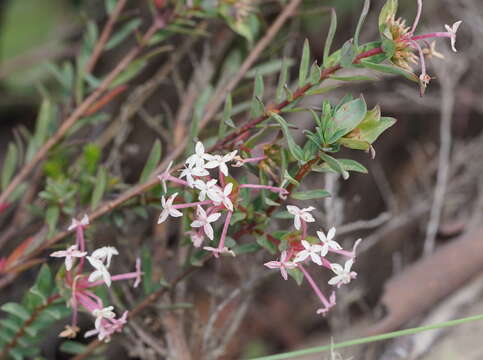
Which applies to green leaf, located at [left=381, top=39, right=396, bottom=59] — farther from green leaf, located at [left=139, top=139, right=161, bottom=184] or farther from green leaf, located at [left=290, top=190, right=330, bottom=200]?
green leaf, located at [left=139, top=139, right=161, bottom=184]

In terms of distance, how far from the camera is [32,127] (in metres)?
1.95

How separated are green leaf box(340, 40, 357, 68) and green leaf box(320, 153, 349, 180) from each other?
0.36 ft

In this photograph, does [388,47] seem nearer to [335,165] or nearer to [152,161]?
[335,165]

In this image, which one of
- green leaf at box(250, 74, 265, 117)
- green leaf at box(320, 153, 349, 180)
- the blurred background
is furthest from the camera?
the blurred background

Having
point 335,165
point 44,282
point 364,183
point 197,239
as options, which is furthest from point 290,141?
point 364,183

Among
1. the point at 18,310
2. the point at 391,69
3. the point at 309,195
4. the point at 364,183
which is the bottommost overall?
the point at 364,183

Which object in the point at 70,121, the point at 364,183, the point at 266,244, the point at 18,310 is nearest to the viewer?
the point at 266,244

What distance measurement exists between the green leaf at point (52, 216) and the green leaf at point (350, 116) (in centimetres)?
48

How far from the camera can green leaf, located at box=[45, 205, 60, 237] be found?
0.92m

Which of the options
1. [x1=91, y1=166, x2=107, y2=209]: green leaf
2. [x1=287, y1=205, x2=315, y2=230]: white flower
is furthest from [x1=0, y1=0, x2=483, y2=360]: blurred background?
[x1=287, y1=205, x2=315, y2=230]: white flower

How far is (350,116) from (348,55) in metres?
0.08

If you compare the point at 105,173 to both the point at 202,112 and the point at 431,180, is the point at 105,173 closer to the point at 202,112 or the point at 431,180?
the point at 202,112

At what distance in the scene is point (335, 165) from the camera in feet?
2.08

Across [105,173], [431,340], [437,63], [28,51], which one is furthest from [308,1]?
[28,51]
